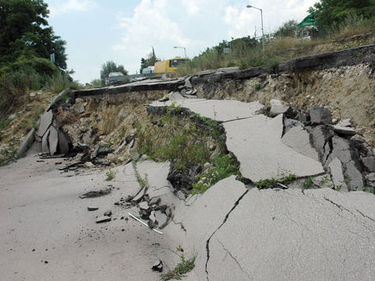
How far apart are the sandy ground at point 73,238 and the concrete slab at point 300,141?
1874mm

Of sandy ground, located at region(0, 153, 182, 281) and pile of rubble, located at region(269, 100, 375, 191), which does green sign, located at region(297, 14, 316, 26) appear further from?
sandy ground, located at region(0, 153, 182, 281)

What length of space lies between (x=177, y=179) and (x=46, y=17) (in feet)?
99.0

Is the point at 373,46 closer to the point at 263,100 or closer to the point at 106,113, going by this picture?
the point at 263,100

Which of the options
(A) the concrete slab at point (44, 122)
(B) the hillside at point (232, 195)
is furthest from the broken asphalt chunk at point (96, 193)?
(A) the concrete slab at point (44, 122)

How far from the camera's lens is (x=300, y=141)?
151 inches

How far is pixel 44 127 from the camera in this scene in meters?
10.9

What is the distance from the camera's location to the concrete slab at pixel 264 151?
10.9 feet

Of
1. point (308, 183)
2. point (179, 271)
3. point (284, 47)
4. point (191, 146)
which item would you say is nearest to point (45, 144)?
point (191, 146)

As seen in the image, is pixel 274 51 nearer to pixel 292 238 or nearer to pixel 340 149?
pixel 340 149

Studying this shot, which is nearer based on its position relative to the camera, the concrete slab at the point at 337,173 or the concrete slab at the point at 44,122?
the concrete slab at the point at 337,173

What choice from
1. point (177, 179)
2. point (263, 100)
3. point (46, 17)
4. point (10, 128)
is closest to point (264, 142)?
point (177, 179)

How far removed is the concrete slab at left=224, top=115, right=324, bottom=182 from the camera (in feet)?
10.9

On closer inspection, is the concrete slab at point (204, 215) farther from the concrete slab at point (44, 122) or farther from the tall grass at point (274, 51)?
the concrete slab at point (44, 122)

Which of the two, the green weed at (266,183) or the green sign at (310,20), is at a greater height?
the green sign at (310,20)
